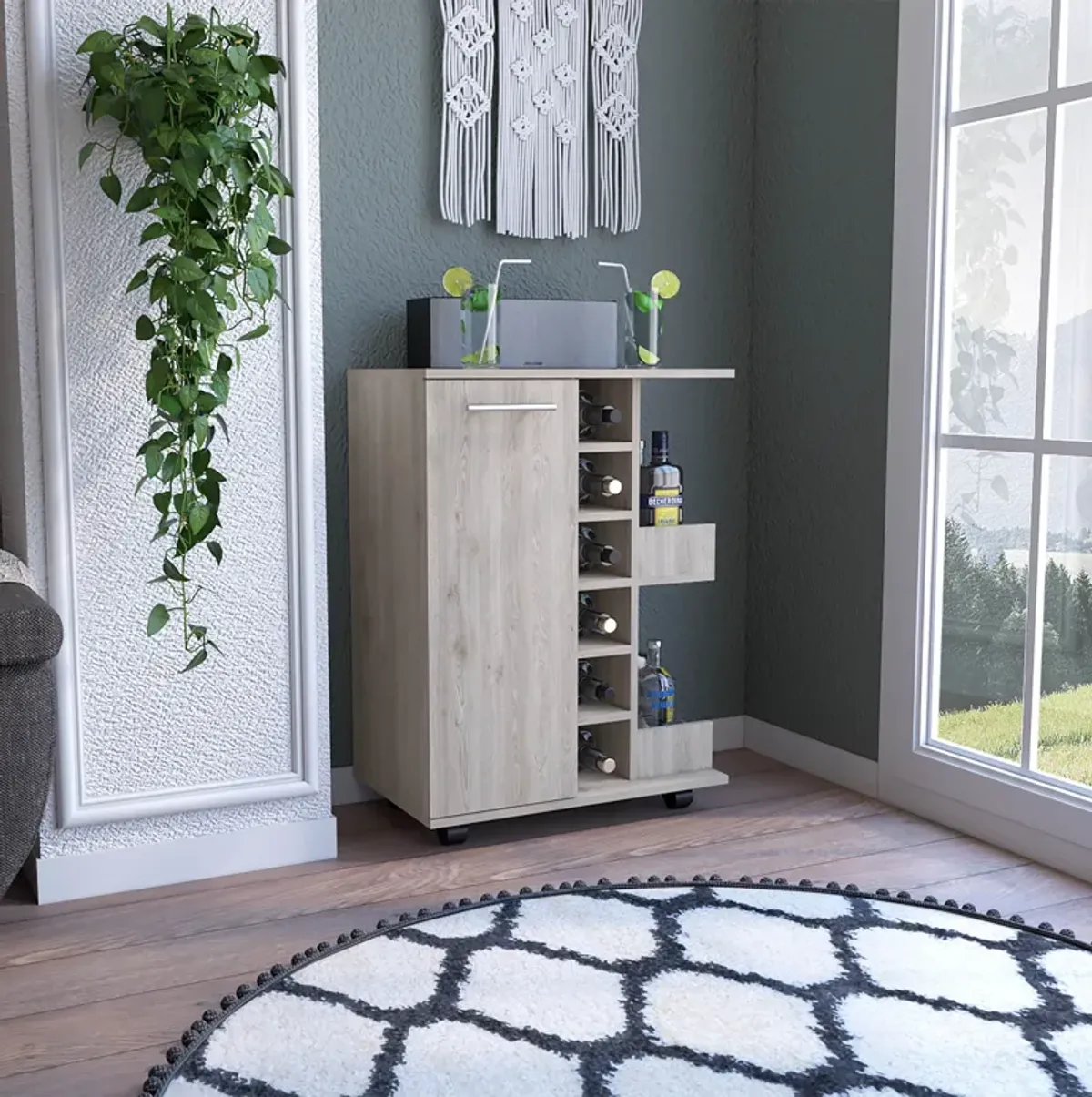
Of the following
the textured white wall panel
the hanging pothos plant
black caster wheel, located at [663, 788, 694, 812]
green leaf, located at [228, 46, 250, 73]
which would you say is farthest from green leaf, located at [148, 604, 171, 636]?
black caster wheel, located at [663, 788, 694, 812]

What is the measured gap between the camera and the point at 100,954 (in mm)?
2305

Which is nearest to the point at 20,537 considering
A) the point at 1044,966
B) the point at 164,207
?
the point at 164,207

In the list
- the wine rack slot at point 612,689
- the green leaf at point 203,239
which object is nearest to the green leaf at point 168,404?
the green leaf at point 203,239

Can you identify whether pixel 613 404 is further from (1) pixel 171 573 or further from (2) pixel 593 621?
(1) pixel 171 573

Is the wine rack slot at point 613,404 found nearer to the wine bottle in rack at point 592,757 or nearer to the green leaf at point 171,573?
the wine bottle in rack at point 592,757

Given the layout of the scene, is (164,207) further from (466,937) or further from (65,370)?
(466,937)

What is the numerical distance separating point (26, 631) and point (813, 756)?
1894mm

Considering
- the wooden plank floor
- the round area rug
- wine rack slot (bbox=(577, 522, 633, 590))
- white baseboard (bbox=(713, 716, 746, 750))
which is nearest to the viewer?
the round area rug

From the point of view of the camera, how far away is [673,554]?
2.98 meters

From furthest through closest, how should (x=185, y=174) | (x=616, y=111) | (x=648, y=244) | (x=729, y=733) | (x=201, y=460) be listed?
(x=729, y=733) → (x=648, y=244) → (x=616, y=111) → (x=201, y=460) → (x=185, y=174)

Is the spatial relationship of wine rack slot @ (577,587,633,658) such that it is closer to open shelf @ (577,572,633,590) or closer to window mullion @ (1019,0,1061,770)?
open shelf @ (577,572,633,590)

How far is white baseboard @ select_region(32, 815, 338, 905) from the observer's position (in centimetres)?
254

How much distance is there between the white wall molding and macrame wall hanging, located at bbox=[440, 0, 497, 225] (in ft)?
1.50

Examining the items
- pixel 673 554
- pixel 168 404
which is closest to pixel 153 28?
pixel 168 404
